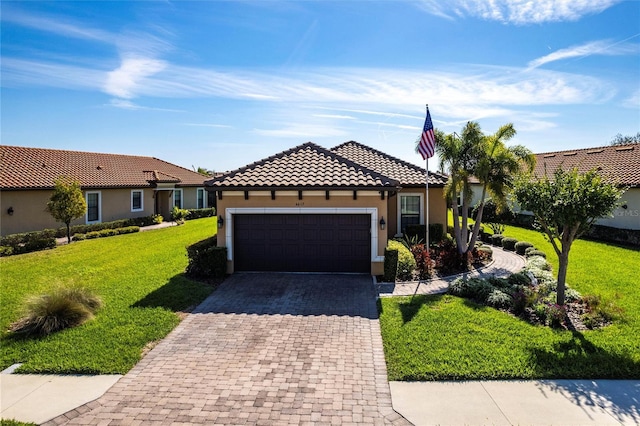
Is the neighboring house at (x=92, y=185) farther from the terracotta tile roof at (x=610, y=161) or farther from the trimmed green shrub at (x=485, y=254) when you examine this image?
the terracotta tile roof at (x=610, y=161)

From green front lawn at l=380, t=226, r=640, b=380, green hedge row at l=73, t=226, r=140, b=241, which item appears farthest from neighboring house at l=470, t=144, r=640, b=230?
green hedge row at l=73, t=226, r=140, b=241

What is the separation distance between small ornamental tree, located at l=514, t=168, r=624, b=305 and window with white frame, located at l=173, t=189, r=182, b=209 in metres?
28.5

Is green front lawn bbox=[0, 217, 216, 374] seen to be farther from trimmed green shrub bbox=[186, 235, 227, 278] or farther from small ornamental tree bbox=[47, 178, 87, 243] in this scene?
small ornamental tree bbox=[47, 178, 87, 243]

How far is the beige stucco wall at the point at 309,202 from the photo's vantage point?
1282cm

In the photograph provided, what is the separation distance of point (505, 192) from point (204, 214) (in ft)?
87.1

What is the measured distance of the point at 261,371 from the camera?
6625 millimetres

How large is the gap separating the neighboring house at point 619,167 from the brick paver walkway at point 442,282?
4.21 metres

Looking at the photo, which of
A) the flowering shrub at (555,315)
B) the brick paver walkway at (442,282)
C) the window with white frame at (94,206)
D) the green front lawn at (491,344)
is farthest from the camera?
the window with white frame at (94,206)

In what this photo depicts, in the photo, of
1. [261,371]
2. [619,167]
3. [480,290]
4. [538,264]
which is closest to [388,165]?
[538,264]

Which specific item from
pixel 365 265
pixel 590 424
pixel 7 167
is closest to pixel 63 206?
pixel 7 167

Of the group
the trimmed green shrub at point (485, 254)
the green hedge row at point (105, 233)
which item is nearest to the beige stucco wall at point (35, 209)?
the green hedge row at point (105, 233)

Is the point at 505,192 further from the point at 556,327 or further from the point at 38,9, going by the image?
the point at 38,9

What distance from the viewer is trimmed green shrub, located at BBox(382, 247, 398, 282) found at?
1223cm

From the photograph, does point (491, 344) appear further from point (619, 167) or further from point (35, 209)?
point (35, 209)
